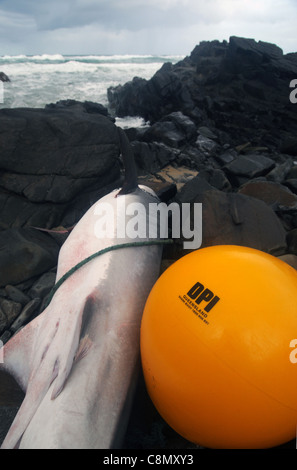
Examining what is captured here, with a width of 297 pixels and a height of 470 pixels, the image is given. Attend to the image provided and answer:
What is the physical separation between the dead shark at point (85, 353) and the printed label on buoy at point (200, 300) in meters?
0.76

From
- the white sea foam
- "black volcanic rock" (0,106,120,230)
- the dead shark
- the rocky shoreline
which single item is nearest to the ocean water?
the white sea foam

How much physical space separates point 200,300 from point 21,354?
1.71 m

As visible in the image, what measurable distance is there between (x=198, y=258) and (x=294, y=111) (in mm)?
14392

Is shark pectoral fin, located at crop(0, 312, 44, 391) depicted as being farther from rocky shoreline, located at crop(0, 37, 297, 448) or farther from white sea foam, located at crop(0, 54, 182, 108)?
white sea foam, located at crop(0, 54, 182, 108)

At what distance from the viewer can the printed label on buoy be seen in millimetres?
1828

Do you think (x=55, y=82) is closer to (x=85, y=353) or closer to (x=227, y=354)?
(x=85, y=353)

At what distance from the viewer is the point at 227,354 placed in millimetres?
1711

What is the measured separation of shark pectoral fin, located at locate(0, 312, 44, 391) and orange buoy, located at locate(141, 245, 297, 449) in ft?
3.75

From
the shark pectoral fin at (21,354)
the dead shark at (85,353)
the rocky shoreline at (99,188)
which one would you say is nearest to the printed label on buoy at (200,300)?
the dead shark at (85,353)

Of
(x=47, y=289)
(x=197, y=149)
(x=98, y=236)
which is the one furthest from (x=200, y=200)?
(x=197, y=149)

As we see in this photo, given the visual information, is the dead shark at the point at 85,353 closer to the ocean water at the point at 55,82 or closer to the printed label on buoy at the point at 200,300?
the printed label on buoy at the point at 200,300

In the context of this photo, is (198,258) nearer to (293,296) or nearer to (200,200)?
(293,296)

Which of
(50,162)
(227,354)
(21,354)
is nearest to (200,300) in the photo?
(227,354)

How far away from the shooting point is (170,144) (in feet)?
30.3
